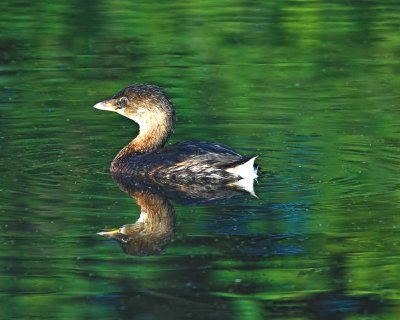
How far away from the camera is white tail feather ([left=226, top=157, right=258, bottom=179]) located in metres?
10.1

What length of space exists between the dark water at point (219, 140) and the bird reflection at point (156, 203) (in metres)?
0.10

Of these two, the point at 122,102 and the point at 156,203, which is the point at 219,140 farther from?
the point at 156,203

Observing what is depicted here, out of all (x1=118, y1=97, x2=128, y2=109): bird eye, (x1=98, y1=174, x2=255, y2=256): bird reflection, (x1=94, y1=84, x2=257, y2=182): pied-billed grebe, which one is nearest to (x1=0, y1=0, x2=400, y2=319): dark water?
(x1=98, y1=174, x2=255, y2=256): bird reflection

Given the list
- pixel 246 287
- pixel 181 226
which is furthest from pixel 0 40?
pixel 246 287

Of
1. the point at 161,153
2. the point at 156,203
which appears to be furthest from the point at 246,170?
the point at 161,153

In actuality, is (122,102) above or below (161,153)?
above

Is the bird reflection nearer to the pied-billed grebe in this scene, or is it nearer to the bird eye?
the pied-billed grebe

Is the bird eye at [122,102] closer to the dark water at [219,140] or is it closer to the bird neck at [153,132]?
the bird neck at [153,132]

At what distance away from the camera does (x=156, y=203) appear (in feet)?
32.1

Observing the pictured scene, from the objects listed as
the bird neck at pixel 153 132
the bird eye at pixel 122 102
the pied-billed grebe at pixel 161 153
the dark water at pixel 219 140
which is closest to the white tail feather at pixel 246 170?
the pied-billed grebe at pixel 161 153

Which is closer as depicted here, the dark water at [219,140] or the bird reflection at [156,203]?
the dark water at [219,140]

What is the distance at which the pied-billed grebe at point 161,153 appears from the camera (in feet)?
34.0

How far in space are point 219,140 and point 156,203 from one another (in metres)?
1.93

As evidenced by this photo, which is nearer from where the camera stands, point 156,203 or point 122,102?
point 156,203
